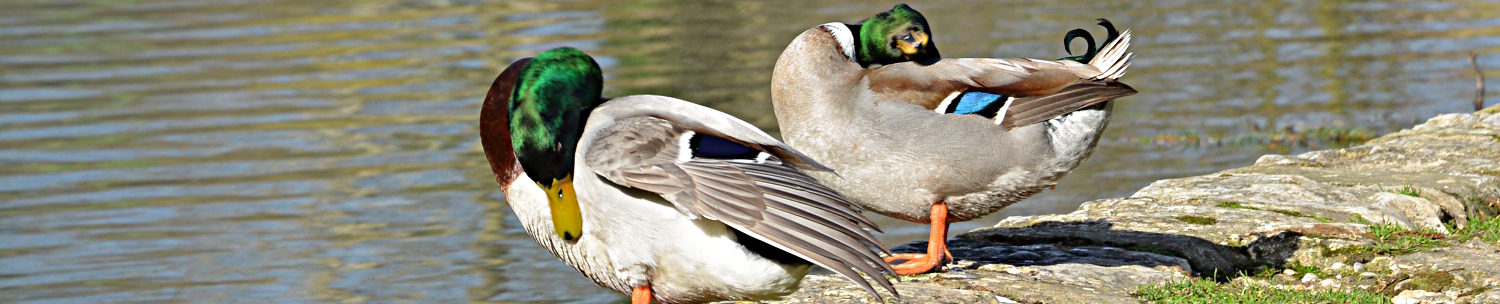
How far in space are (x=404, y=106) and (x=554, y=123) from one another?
11122 mm

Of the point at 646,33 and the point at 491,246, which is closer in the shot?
the point at 491,246

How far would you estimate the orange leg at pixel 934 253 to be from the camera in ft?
15.3

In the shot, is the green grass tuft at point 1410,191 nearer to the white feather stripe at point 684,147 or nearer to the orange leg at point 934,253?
the orange leg at point 934,253

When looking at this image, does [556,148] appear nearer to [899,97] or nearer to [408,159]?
[899,97]

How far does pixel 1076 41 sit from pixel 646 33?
5.35 meters

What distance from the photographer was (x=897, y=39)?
4.86 metres

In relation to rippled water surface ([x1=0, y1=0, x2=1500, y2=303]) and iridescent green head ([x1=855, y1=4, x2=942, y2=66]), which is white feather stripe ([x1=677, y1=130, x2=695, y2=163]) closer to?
iridescent green head ([x1=855, y1=4, x2=942, y2=66])

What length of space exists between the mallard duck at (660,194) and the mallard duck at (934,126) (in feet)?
2.73

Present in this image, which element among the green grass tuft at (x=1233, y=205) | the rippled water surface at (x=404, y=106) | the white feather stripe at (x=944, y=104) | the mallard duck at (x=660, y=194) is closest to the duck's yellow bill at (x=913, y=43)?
the white feather stripe at (x=944, y=104)

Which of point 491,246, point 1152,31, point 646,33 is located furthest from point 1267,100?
point 646,33

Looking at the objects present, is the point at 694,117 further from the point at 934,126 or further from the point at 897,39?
the point at 897,39

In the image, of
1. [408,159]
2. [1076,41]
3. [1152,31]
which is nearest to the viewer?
[408,159]

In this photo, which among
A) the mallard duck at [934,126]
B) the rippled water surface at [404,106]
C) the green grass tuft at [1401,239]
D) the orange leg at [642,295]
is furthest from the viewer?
the rippled water surface at [404,106]

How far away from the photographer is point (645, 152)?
140 inches
